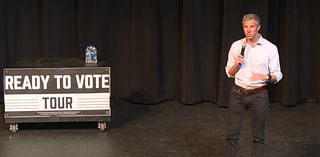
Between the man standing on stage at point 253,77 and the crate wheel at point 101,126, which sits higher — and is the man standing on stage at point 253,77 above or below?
above

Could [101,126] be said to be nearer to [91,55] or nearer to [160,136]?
[160,136]

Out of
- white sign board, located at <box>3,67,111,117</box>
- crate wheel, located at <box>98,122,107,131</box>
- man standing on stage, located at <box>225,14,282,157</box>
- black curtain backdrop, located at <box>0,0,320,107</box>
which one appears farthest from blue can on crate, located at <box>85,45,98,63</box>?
man standing on stage, located at <box>225,14,282,157</box>

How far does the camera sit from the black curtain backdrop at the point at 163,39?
7.52 meters

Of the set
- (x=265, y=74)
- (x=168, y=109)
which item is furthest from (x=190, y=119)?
(x=265, y=74)

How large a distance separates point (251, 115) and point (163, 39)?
3.07 meters

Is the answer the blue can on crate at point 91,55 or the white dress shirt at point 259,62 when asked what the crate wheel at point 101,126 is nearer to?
the blue can on crate at point 91,55

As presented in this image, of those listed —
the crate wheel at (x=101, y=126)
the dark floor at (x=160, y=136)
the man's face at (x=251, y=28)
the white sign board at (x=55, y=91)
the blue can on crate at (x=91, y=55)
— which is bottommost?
the dark floor at (x=160, y=136)

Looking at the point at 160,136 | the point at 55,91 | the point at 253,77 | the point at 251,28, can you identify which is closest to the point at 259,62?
the point at 253,77

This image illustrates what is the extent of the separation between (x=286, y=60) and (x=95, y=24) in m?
2.38

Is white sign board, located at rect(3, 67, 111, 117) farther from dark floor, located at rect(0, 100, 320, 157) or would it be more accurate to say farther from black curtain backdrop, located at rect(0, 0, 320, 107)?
black curtain backdrop, located at rect(0, 0, 320, 107)

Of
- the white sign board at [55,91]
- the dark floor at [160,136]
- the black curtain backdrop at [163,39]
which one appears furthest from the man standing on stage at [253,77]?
the black curtain backdrop at [163,39]

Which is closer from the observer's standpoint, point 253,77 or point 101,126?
point 253,77

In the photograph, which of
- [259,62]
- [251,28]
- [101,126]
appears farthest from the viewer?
[101,126]

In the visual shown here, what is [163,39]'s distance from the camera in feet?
25.2
